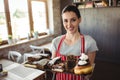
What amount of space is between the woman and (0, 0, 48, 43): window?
2.29m

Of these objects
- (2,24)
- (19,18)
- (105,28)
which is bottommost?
(105,28)

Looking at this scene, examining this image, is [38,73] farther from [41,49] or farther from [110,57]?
[110,57]

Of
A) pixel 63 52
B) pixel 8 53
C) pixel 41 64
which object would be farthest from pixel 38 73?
pixel 8 53

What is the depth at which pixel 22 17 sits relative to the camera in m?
3.43

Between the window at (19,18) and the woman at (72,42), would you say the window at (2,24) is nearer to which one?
the window at (19,18)

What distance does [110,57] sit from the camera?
381 centimetres

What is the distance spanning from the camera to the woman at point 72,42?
89 cm

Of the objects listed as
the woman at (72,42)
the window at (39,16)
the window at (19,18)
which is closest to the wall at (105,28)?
the window at (39,16)

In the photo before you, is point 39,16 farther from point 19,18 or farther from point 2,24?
point 2,24

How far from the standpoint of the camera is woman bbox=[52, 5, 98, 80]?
35.1 inches

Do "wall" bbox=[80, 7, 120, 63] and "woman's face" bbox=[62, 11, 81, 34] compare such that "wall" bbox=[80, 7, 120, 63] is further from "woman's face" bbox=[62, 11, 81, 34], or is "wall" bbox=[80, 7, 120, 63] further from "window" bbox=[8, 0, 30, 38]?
"woman's face" bbox=[62, 11, 81, 34]

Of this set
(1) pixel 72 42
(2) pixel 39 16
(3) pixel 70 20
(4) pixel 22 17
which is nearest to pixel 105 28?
(2) pixel 39 16

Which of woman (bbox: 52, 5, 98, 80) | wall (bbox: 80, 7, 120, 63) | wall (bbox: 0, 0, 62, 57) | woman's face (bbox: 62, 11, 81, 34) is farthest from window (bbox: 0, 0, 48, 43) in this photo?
woman's face (bbox: 62, 11, 81, 34)

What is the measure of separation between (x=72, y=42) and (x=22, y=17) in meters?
2.72
